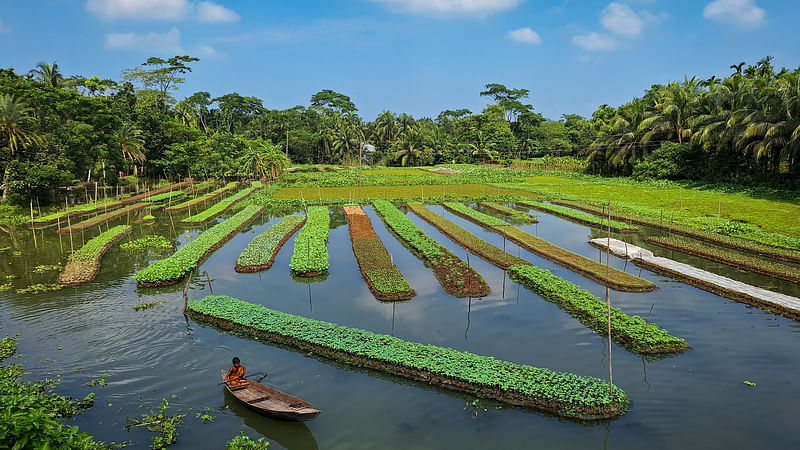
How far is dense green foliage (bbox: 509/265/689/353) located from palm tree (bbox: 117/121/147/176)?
139 feet

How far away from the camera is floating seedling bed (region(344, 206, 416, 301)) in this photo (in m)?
18.2

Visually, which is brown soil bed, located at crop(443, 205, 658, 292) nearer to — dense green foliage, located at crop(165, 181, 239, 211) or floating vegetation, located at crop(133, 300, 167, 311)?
floating vegetation, located at crop(133, 300, 167, 311)

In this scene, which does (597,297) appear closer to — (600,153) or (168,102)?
(600,153)

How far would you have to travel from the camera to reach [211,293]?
18.6 m

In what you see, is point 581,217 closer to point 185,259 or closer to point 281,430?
point 185,259

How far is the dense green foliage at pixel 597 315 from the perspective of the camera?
13766 millimetres

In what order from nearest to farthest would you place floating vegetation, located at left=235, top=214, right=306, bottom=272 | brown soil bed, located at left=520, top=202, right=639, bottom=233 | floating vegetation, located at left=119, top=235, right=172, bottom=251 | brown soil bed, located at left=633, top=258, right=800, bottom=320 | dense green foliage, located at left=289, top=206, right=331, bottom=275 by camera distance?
1. brown soil bed, located at left=633, top=258, right=800, bottom=320
2. dense green foliage, located at left=289, top=206, right=331, bottom=275
3. floating vegetation, located at left=235, top=214, right=306, bottom=272
4. floating vegetation, located at left=119, top=235, right=172, bottom=251
5. brown soil bed, located at left=520, top=202, right=639, bottom=233

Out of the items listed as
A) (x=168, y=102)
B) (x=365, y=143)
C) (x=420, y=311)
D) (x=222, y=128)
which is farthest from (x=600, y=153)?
(x=222, y=128)

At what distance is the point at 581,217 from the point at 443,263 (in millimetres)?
16261

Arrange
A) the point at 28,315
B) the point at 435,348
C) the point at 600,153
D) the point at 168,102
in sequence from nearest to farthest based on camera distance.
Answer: the point at 435,348, the point at 28,315, the point at 600,153, the point at 168,102

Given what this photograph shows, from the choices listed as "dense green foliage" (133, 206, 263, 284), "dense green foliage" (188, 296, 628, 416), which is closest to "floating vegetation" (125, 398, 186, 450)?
"dense green foliage" (188, 296, 628, 416)

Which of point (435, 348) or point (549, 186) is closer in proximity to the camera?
point (435, 348)

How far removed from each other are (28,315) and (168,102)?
66583 millimetres

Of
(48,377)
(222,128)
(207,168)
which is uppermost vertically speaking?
(222,128)
